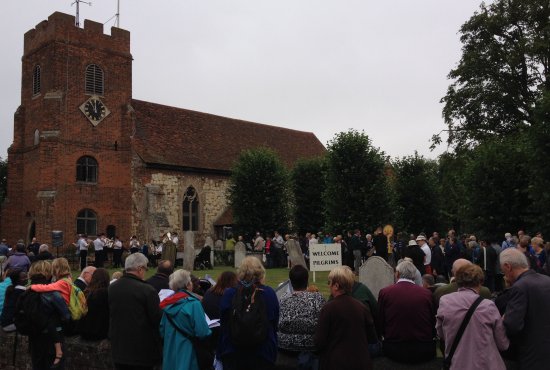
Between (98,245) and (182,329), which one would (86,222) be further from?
(182,329)

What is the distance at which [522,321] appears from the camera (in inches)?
197

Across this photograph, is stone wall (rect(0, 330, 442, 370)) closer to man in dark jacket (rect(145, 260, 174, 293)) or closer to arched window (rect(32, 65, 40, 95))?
man in dark jacket (rect(145, 260, 174, 293))

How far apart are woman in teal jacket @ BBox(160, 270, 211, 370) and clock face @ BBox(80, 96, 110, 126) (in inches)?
1171

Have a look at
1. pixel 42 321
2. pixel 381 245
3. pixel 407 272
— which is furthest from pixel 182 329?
pixel 381 245

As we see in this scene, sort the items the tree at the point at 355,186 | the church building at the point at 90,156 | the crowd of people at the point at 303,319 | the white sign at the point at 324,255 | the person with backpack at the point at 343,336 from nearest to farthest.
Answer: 1. the crowd of people at the point at 303,319
2. the person with backpack at the point at 343,336
3. the white sign at the point at 324,255
4. the tree at the point at 355,186
5. the church building at the point at 90,156

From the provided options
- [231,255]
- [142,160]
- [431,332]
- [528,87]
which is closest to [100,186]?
[142,160]

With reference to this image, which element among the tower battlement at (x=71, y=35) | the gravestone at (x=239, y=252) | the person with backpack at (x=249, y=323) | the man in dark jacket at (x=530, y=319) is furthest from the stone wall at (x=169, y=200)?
the man in dark jacket at (x=530, y=319)

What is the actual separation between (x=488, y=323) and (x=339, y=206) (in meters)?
25.3

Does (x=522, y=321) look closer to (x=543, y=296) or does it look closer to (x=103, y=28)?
(x=543, y=296)

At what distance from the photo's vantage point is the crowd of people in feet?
16.6

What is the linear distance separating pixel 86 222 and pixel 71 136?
17.4 ft

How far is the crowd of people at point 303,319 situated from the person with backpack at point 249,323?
11 mm

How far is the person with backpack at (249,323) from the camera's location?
5.41 meters

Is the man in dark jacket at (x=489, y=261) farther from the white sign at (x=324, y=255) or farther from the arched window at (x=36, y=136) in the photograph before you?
the arched window at (x=36, y=136)
